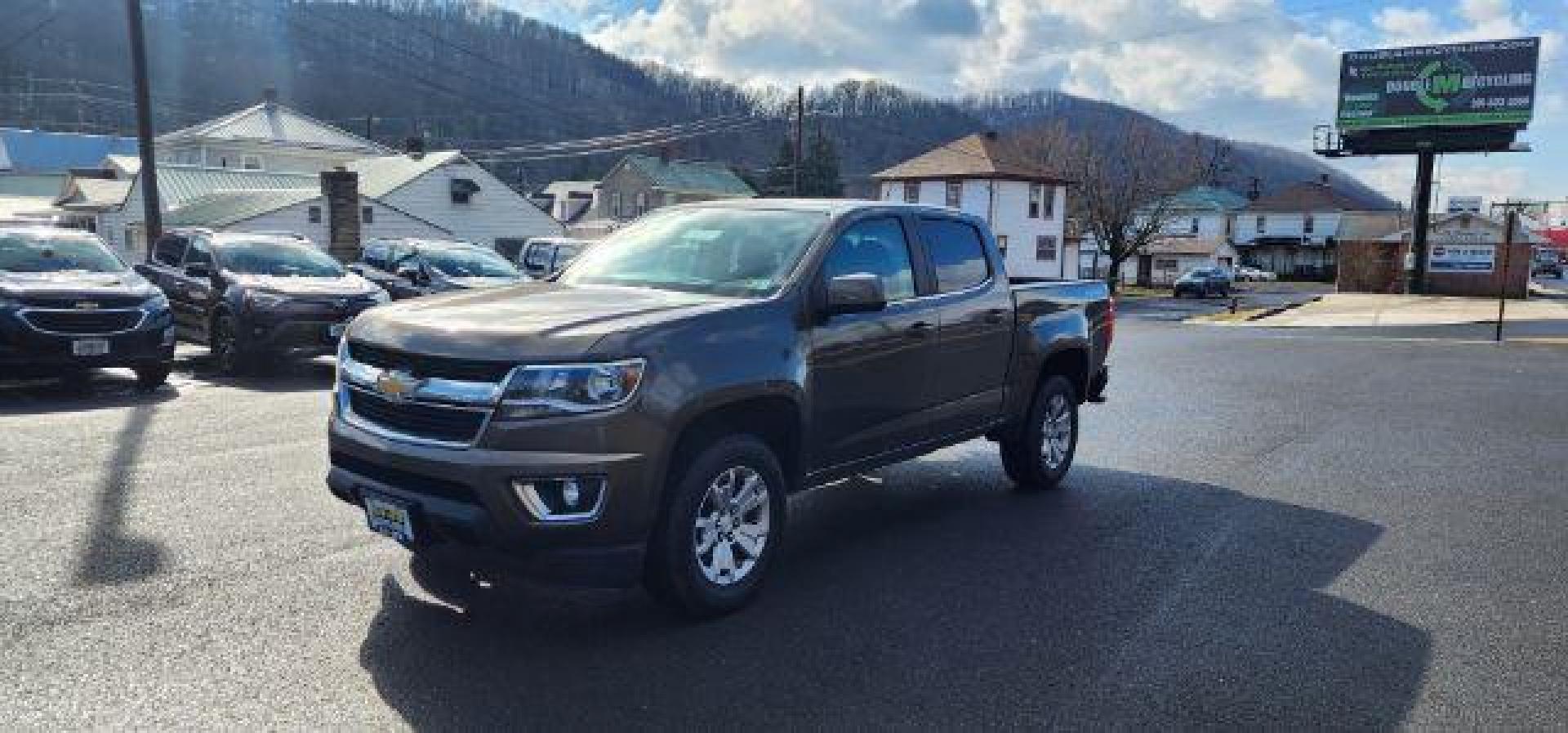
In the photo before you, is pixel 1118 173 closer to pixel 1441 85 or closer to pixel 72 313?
pixel 1441 85

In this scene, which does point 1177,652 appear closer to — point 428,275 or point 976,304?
point 976,304

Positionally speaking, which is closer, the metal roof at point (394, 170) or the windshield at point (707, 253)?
the windshield at point (707, 253)

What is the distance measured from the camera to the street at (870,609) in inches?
154

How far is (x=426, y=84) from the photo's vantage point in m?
104

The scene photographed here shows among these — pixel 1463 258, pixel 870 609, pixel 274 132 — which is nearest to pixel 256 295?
pixel 870 609

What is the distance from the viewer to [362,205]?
118ft

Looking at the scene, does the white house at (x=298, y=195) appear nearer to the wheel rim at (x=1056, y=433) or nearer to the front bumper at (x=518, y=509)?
the wheel rim at (x=1056, y=433)

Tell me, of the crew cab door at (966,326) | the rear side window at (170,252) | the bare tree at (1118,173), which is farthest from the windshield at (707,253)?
the bare tree at (1118,173)

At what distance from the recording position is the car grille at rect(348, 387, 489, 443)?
424cm

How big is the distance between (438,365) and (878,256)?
8.28 feet

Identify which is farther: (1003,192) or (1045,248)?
(1045,248)

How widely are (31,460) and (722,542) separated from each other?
542 centimetres

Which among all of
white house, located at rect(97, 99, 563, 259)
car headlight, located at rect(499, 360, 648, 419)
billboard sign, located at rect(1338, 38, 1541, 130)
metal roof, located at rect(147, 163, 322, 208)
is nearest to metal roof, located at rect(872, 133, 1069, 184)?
billboard sign, located at rect(1338, 38, 1541, 130)

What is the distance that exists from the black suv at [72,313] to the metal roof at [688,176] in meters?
59.1
